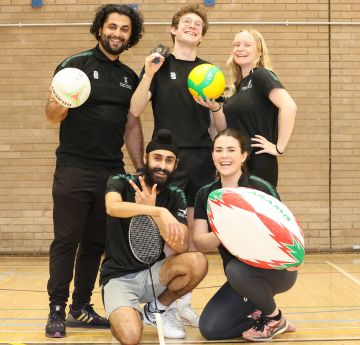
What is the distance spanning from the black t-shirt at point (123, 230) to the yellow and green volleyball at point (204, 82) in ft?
2.35

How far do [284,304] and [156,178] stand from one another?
199 centimetres

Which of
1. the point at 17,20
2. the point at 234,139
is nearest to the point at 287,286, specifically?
the point at 234,139

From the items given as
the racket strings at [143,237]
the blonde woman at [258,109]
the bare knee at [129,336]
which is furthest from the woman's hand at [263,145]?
the bare knee at [129,336]

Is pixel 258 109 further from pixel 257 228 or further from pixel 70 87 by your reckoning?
pixel 70 87

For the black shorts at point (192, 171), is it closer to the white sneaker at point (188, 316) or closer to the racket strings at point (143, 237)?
the racket strings at point (143, 237)

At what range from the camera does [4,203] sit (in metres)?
8.52

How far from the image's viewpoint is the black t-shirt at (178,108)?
4.47 m

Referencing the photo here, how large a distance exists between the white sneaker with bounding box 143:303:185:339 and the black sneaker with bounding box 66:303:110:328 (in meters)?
0.45

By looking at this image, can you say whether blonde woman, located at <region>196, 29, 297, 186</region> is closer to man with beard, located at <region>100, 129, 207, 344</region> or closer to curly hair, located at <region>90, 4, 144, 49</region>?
man with beard, located at <region>100, 129, 207, 344</region>

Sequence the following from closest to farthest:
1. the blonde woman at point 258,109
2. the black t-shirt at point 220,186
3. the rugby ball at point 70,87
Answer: the black t-shirt at point 220,186 < the rugby ball at point 70,87 < the blonde woman at point 258,109

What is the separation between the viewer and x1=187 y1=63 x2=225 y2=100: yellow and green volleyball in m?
4.27

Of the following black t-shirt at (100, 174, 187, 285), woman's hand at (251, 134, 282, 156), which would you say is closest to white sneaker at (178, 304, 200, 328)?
black t-shirt at (100, 174, 187, 285)

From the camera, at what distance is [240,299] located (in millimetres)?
4285

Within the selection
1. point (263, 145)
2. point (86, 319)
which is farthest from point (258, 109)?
point (86, 319)
